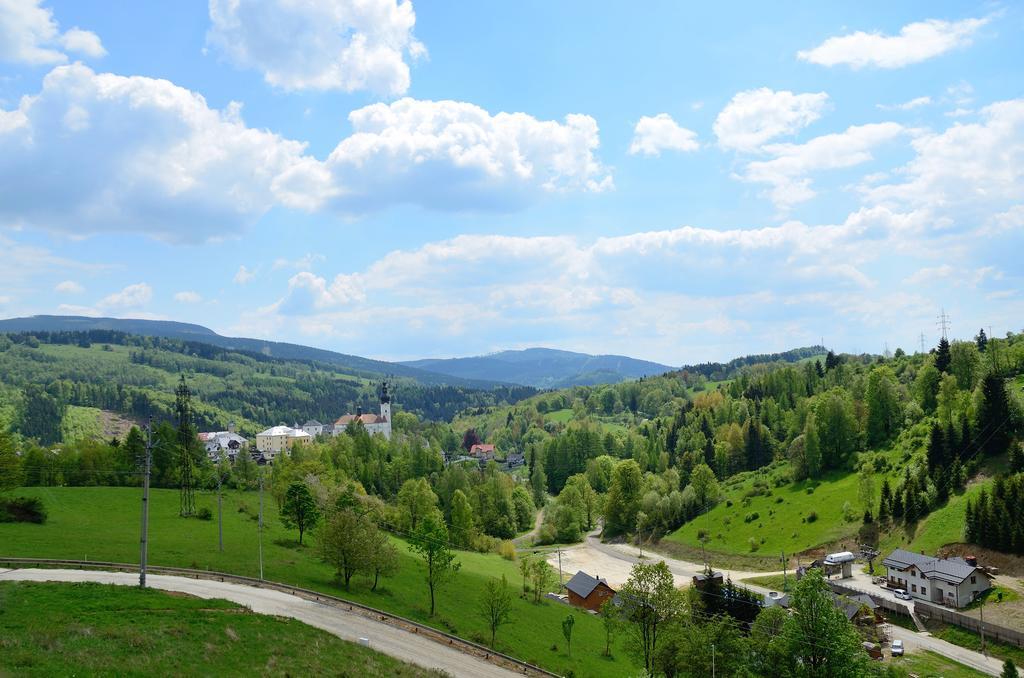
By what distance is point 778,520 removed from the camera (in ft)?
334

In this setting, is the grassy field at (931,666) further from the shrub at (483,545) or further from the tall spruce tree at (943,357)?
the tall spruce tree at (943,357)

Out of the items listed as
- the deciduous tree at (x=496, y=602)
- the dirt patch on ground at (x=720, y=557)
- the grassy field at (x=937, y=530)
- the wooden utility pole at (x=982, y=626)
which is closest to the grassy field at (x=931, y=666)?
the wooden utility pole at (x=982, y=626)

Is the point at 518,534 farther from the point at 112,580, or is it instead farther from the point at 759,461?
the point at 112,580

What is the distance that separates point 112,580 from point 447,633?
2364 centimetres

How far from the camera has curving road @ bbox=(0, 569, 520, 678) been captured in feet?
135

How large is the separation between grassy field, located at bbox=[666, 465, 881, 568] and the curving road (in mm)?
64095

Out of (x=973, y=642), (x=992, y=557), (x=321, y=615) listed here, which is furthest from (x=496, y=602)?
(x=992, y=557)

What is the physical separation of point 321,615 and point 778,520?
264 ft

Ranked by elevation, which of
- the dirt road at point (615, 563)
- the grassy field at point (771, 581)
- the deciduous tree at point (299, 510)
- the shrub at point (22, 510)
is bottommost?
the dirt road at point (615, 563)

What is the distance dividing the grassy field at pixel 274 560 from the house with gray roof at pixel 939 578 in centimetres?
3441

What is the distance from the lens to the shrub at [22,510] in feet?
208

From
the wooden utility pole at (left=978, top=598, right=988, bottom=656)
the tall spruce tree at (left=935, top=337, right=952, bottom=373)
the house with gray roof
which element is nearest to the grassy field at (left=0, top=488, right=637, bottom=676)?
the wooden utility pole at (left=978, top=598, right=988, bottom=656)

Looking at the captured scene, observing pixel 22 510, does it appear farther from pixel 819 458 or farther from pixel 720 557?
pixel 819 458

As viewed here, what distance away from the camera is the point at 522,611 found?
6450 cm
